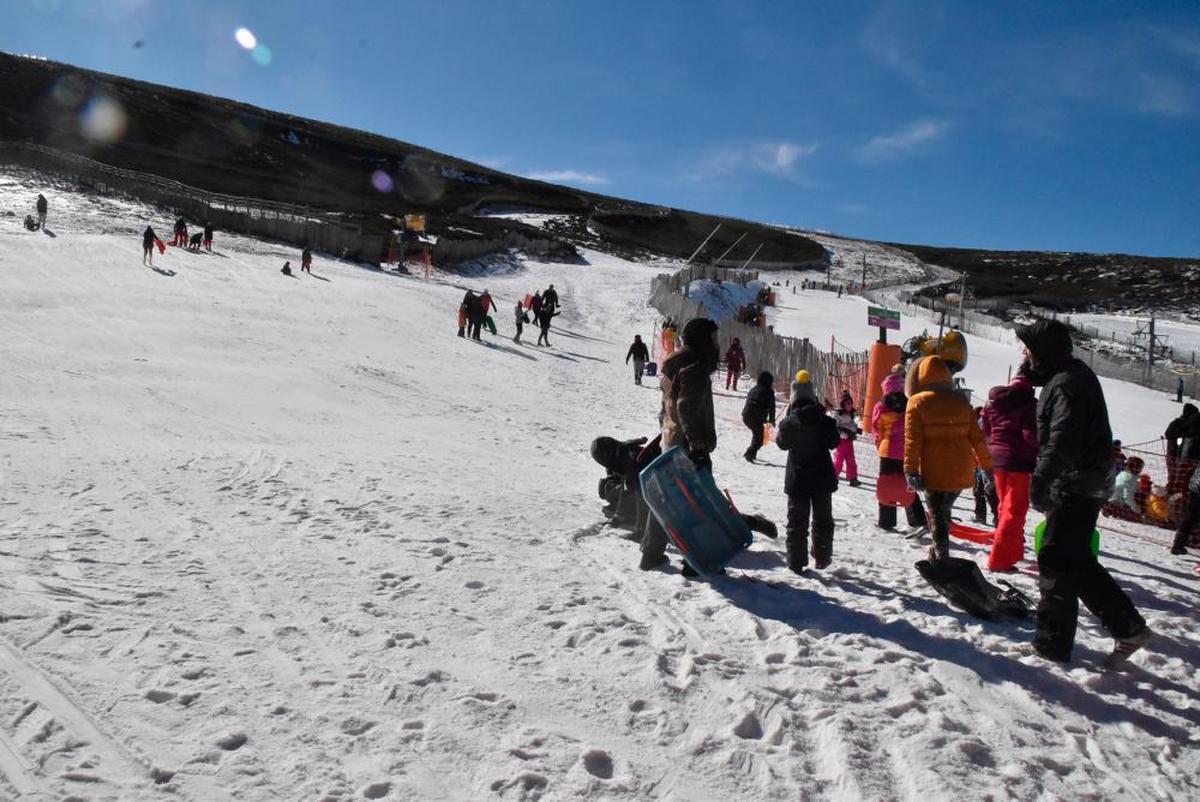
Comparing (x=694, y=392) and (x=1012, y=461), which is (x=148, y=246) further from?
(x=1012, y=461)

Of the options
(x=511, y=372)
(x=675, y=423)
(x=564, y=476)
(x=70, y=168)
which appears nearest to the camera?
(x=675, y=423)

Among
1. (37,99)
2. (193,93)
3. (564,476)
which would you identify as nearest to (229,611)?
(564,476)

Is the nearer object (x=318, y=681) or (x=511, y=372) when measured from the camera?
(x=318, y=681)

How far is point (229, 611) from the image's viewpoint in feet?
11.8

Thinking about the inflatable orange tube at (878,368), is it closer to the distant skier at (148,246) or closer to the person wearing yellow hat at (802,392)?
the person wearing yellow hat at (802,392)

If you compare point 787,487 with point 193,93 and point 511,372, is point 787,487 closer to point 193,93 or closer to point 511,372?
point 511,372

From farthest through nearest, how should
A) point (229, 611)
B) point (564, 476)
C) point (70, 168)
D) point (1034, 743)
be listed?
1. point (70, 168)
2. point (564, 476)
3. point (229, 611)
4. point (1034, 743)

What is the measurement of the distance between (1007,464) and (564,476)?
413 cm

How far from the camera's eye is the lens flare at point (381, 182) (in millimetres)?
86250

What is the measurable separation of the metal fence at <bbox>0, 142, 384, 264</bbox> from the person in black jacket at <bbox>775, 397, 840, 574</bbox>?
32.5 m

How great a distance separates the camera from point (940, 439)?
181 inches

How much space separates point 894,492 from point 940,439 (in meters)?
1.54

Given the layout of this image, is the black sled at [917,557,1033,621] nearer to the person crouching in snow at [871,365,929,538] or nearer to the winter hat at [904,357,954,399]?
the winter hat at [904,357,954,399]

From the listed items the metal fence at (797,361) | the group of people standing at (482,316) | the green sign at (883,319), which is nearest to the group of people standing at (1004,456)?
the metal fence at (797,361)
